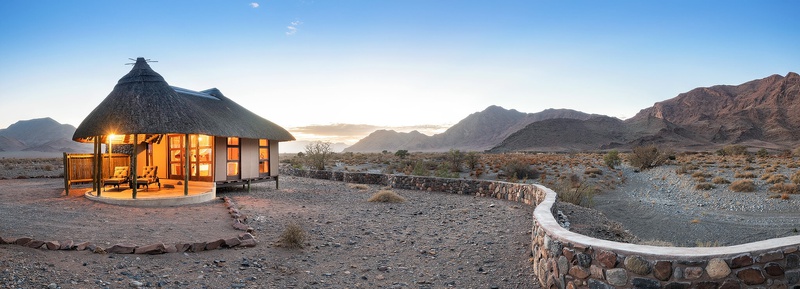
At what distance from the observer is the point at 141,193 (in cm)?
1243

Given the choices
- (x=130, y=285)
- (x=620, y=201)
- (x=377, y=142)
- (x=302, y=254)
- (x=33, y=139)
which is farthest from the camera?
(x=377, y=142)

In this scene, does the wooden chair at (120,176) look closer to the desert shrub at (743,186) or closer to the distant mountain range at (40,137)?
the desert shrub at (743,186)

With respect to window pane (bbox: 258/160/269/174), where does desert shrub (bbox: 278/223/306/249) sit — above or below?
below

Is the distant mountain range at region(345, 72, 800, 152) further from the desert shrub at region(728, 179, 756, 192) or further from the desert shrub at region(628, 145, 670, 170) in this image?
the desert shrub at region(728, 179, 756, 192)

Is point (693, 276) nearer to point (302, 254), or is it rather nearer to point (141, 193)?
point (302, 254)

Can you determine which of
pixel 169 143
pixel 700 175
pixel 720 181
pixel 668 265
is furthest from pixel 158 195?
pixel 700 175

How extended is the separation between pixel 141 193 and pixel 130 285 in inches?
318

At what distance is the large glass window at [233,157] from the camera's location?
15.5m

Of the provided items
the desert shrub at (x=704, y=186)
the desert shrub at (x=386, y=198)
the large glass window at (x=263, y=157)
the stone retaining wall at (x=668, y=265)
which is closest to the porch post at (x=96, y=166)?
the large glass window at (x=263, y=157)

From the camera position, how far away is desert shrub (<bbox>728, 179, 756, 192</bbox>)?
1745 cm

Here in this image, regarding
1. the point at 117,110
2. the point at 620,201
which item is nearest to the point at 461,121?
the point at 620,201

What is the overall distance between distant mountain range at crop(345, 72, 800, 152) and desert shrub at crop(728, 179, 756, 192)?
177 ft

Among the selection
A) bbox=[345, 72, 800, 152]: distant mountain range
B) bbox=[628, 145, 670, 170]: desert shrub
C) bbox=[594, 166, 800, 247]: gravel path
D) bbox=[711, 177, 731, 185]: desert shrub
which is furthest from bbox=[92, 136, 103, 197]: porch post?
bbox=[345, 72, 800, 152]: distant mountain range

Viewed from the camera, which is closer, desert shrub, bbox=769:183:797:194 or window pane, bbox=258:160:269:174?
desert shrub, bbox=769:183:797:194
